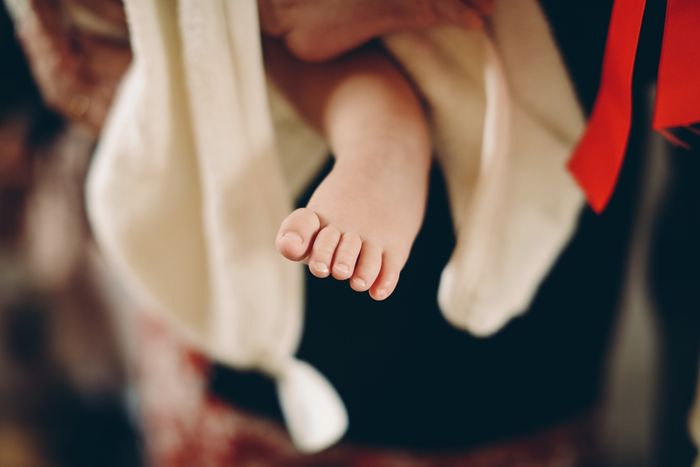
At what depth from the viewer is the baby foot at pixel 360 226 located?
0.27 metres

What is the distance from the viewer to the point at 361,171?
12.6 inches

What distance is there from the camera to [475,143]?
0.42 meters

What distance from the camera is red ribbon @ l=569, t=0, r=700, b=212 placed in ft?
1.07

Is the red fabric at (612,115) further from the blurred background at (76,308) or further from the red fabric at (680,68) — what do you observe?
the blurred background at (76,308)

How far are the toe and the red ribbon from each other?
181 millimetres

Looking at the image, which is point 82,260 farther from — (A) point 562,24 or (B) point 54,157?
(A) point 562,24

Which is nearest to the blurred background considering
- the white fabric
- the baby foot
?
the white fabric

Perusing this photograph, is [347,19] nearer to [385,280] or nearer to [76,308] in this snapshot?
[385,280]

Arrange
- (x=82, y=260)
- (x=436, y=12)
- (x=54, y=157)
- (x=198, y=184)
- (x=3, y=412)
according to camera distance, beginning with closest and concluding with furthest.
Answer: (x=436, y=12) < (x=198, y=184) < (x=54, y=157) < (x=82, y=260) < (x=3, y=412)

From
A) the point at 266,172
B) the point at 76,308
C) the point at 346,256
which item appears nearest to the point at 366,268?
the point at 346,256

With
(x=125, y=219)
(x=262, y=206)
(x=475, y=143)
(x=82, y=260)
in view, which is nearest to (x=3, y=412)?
(x=82, y=260)

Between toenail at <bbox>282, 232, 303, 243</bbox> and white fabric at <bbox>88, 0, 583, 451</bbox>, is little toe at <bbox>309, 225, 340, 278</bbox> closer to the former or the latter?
toenail at <bbox>282, 232, 303, 243</bbox>

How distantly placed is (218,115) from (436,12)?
16 centimetres

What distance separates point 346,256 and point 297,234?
0.09ft
